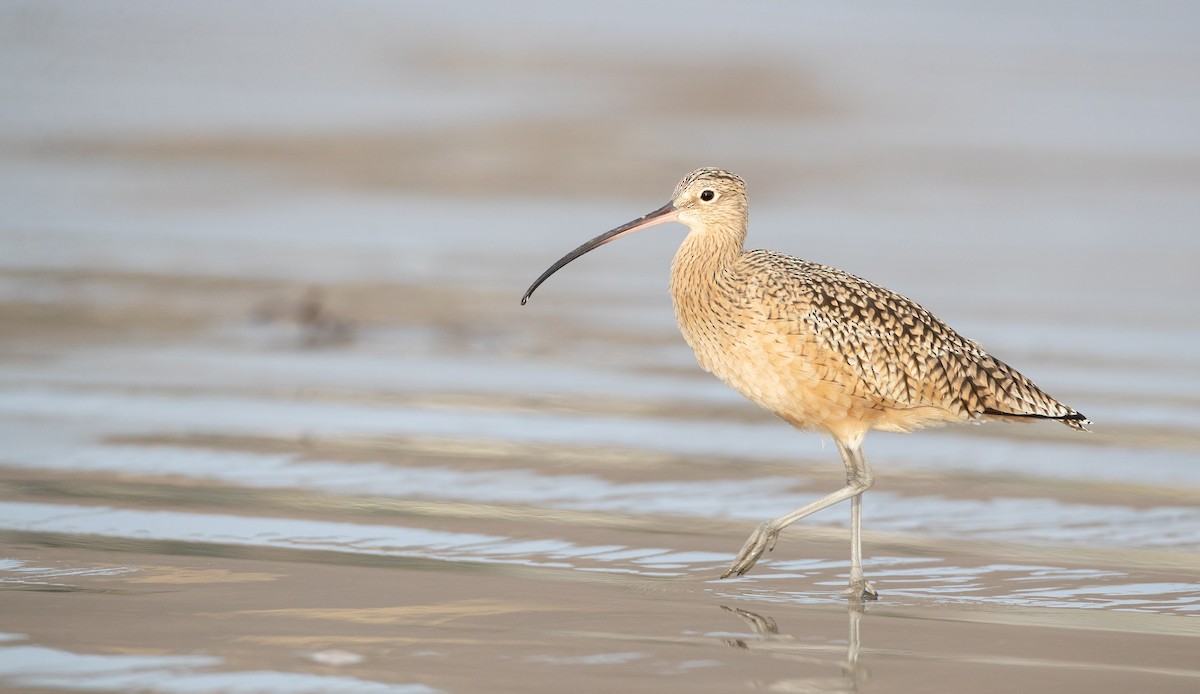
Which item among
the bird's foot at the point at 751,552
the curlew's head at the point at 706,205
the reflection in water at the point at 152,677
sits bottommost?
the reflection in water at the point at 152,677

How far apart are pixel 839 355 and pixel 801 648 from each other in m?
1.47

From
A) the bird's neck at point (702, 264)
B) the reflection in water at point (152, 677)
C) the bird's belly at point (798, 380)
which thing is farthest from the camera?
the bird's neck at point (702, 264)

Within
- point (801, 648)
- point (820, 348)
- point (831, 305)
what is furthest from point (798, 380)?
point (801, 648)

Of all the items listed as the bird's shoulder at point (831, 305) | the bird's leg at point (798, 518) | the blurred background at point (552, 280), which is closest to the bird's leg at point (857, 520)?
the bird's leg at point (798, 518)

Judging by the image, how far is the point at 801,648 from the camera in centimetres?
587

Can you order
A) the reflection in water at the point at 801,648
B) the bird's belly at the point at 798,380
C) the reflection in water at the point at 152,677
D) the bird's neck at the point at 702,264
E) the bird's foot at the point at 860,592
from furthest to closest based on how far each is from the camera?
the bird's neck at the point at 702,264 → the bird's belly at the point at 798,380 → the bird's foot at the point at 860,592 → the reflection in water at the point at 801,648 → the reflection in water at the point at 152,677

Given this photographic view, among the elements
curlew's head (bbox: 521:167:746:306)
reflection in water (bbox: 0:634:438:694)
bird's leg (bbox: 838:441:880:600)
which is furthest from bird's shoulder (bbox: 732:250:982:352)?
reflection in water (bbox: 0:634:438:694)

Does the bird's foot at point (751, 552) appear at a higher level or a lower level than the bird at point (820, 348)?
lower

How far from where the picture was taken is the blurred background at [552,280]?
7.30 m

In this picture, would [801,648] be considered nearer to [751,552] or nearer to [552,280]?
[751,552]

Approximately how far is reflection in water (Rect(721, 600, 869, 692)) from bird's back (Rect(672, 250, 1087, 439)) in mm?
961

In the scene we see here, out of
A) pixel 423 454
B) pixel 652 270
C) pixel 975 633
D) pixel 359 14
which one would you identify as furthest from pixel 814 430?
pixel 359 14

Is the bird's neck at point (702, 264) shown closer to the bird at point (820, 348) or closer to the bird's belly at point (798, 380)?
Answer: the bird at point (820, 348)

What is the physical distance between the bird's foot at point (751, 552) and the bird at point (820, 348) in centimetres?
4
